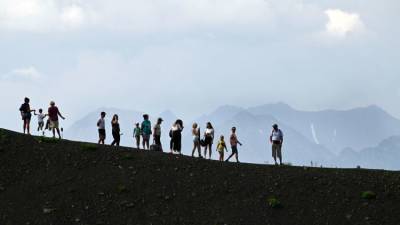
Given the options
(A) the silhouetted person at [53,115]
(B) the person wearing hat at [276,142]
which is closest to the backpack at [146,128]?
(A) the silhouetted person at [53,115]

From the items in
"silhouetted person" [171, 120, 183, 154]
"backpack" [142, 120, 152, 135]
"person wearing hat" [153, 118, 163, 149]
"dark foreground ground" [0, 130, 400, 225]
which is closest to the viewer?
"dark foreground ground" [0, 130, 400, 225]

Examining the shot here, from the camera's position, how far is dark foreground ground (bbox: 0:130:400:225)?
3425 cm

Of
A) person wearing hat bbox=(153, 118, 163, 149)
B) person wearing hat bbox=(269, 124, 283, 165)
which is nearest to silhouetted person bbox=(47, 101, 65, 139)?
person wearing hat bbox=(153, 118, 163, 149)

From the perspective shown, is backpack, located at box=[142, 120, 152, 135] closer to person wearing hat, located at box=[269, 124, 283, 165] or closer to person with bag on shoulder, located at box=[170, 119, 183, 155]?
person with bag on shoulder, located at box=[170, 119, 183, 155]

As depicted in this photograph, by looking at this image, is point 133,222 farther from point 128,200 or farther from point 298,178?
point 298,178

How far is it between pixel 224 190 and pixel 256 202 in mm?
1883

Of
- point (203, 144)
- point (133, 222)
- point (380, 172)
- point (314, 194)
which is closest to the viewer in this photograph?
point (133, 222)

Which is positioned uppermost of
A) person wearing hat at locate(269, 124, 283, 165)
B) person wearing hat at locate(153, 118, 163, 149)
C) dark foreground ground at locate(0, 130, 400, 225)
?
person wearing hat at locate(153, 118, 163, 149)

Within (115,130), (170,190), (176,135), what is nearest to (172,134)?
(176,135)

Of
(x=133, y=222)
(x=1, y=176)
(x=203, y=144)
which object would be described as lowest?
(x=133, y=222)

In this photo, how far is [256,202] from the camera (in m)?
35.6

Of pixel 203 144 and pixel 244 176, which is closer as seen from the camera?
pixel 244 176

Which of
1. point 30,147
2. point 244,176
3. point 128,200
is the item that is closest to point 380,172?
point 244,176

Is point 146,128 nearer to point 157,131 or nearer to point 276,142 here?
point 157,131
